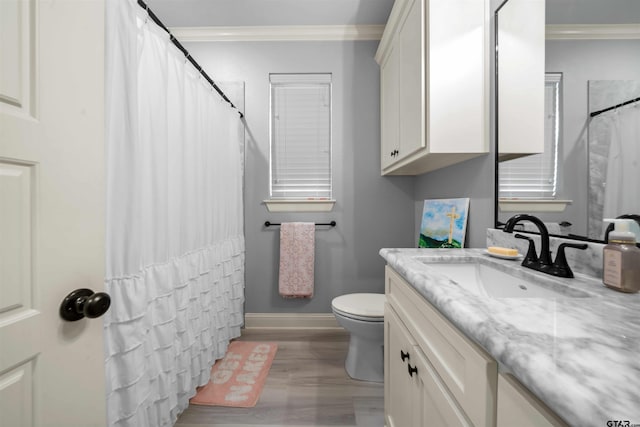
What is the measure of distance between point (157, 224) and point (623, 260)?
1.53m

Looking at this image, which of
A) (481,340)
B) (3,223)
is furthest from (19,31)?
(481,340)

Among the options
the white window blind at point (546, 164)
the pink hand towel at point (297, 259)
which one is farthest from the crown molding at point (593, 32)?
the pink hand towel at point (297, 259)

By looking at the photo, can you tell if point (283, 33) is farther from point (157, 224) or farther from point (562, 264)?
point (562, 264)

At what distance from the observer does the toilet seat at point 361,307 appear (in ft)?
4.95

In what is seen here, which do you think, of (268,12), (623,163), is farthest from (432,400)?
(268,12)

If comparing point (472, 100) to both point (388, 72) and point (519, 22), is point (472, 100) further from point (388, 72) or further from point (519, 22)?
point (388, 72)

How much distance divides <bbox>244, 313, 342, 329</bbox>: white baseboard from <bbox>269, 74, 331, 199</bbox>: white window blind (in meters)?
1.05

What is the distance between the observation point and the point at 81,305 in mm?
512

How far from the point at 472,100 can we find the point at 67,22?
1441 millimetres

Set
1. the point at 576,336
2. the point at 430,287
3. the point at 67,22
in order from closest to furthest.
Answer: the point at 576,336
the point at 67,22
the point at 430,287

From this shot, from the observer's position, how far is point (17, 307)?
0.43 meters

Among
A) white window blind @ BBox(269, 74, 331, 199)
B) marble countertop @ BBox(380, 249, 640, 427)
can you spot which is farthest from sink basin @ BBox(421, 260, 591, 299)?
white window blind @ BBox(269, 74, 331, 199)

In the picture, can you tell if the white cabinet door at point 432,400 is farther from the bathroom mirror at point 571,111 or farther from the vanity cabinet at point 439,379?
the bathroom mirror at point 571,111

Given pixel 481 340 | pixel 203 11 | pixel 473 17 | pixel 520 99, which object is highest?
pixel 203 11
